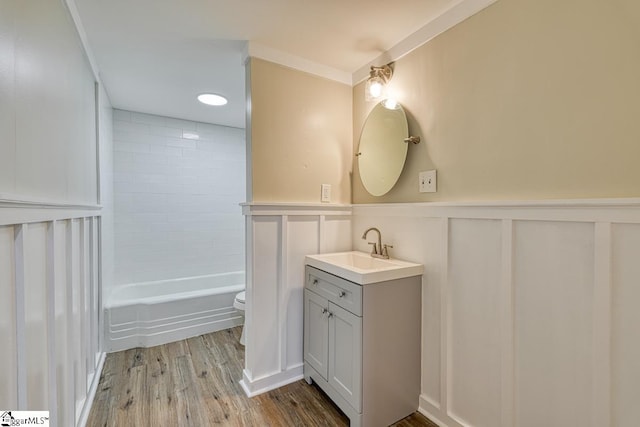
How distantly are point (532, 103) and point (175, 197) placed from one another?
3.29 meters

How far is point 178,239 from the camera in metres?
3.31

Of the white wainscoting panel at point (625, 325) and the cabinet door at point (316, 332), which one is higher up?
the white wainscoting panel at point (625, 325)

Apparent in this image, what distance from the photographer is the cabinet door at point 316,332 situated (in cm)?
171

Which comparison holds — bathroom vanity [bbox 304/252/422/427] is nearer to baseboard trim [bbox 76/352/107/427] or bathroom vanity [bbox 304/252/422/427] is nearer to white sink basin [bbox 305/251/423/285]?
white sink basin [bbox 305/251/423/285]

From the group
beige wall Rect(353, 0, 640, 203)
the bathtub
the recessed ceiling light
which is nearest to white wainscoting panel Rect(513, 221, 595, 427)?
beige wall Rect(353, 0, 640, 203)

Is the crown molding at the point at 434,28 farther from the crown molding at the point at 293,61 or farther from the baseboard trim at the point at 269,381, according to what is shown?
the baseboard trim at the point at 269,381

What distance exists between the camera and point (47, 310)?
1.06 metres

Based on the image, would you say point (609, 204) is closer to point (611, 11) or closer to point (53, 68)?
point (611, 11)

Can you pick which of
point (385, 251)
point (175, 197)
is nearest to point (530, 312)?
point (385, 251)

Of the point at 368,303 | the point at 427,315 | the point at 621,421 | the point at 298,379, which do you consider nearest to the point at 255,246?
the point at 368,303

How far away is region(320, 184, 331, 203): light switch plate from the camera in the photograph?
209 centimetres

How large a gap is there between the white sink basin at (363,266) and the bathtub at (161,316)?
130cm

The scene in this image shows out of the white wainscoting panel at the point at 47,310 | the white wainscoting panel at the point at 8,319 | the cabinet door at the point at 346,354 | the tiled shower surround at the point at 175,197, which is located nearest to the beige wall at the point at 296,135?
the cabinet door at the point at 346,354

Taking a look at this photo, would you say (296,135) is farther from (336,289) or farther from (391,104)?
(336,289)
